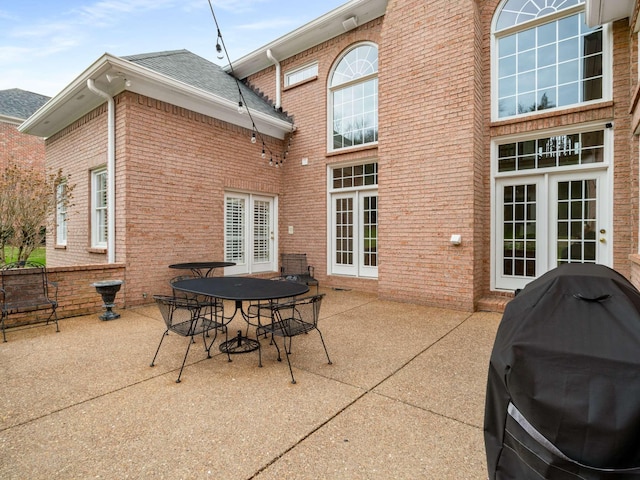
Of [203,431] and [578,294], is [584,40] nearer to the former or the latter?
[578,294]

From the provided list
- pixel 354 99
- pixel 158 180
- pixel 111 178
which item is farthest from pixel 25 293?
pixel 354 99

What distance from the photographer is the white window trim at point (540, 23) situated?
5.17 metres

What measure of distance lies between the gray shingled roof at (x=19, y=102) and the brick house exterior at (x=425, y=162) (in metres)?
13.1

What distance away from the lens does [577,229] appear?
18.0 feet

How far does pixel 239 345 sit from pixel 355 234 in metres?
4.52

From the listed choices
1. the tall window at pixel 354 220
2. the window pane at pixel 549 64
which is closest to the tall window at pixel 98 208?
the tall window at pixel 354 220

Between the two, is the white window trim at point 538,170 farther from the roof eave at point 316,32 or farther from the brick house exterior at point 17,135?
the brick house exterior at point 17,135

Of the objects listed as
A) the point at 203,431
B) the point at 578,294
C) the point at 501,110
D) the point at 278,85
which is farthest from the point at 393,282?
the point at 278,85

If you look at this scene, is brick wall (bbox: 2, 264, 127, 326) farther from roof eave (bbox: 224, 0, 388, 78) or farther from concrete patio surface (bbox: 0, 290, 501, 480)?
roof eave (bbox: 224, 0, 388, 78)

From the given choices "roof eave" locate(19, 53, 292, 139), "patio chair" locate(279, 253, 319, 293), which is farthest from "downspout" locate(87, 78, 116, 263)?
"patio chair" locate(279, 253, 319, 293)

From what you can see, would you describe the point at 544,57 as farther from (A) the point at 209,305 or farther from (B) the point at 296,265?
(A) the point at 209,305

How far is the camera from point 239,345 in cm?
396

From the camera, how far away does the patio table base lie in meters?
3.85

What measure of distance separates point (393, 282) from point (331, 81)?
521 cm
